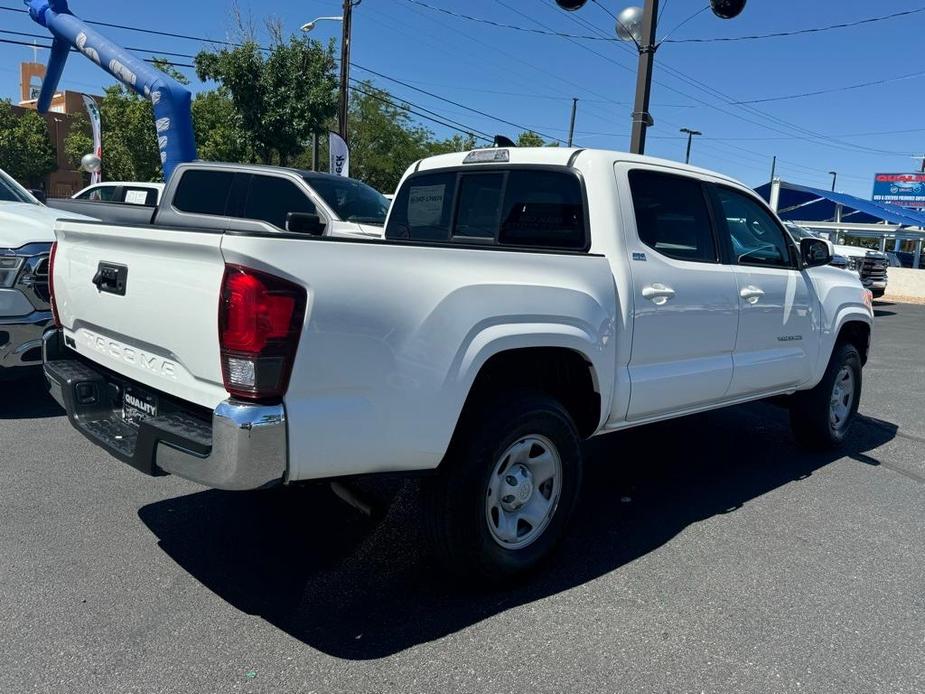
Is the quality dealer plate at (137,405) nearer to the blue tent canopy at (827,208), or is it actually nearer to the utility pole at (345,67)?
the utility pole at (345,67)

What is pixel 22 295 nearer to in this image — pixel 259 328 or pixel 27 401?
pixel 27 401

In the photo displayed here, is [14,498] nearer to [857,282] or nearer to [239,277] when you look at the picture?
[239,277]

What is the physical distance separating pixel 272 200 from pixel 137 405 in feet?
18.3

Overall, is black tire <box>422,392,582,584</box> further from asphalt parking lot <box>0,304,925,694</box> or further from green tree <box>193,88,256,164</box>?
green tree <box>193,88,256,164</box>

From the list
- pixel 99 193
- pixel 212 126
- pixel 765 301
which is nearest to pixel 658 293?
pixel 765 301

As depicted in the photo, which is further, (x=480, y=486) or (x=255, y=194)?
(x=255, y=194)

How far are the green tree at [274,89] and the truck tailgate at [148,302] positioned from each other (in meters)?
18.2

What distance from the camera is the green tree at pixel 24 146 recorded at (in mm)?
39625

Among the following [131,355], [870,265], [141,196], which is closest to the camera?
[131,355]

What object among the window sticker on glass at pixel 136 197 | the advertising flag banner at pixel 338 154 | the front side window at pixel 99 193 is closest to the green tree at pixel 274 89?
the advertising flag banner at pixel 338 154

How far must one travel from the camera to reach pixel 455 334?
2842 mm

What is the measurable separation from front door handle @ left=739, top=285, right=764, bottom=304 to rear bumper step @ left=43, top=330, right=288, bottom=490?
2999mm

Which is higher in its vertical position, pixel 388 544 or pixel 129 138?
pixel 129 138

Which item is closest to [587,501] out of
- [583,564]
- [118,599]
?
[583,564]
